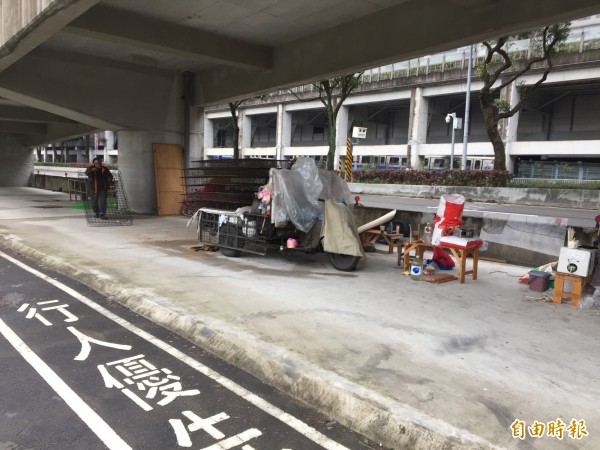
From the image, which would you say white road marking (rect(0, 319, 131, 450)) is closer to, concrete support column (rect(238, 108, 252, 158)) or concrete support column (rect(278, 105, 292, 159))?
concrete support column (rect(278, 105, 292, 159))

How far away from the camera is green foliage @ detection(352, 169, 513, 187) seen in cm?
2269

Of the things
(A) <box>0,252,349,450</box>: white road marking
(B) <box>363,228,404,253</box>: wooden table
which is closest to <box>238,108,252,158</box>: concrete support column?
(B) <box>363,228,404,253</box>: wooden table

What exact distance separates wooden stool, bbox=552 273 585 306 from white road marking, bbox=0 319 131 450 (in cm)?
552

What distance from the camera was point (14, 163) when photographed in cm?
3106

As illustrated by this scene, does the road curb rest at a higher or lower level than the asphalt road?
lower

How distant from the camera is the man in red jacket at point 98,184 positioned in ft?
45.0

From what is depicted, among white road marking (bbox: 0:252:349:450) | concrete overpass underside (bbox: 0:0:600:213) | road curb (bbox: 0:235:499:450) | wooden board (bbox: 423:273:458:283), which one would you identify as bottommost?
white road marking (bbox: 0:252:349:450)

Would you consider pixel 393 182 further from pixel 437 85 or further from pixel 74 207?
pixel 74 207

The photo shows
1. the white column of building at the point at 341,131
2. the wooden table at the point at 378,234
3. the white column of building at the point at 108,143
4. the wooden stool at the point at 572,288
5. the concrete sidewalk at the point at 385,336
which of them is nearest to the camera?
the concrete sidewalk at the point at 385,336

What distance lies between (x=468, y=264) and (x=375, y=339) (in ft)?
14.9

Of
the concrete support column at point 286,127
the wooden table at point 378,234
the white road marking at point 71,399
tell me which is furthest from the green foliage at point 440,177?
the white road marking at point 71,399

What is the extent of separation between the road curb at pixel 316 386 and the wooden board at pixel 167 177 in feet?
33.9

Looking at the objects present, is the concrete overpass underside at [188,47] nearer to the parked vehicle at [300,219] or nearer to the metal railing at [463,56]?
the parked vehicle at [300,219]

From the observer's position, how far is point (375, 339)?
4695mm
